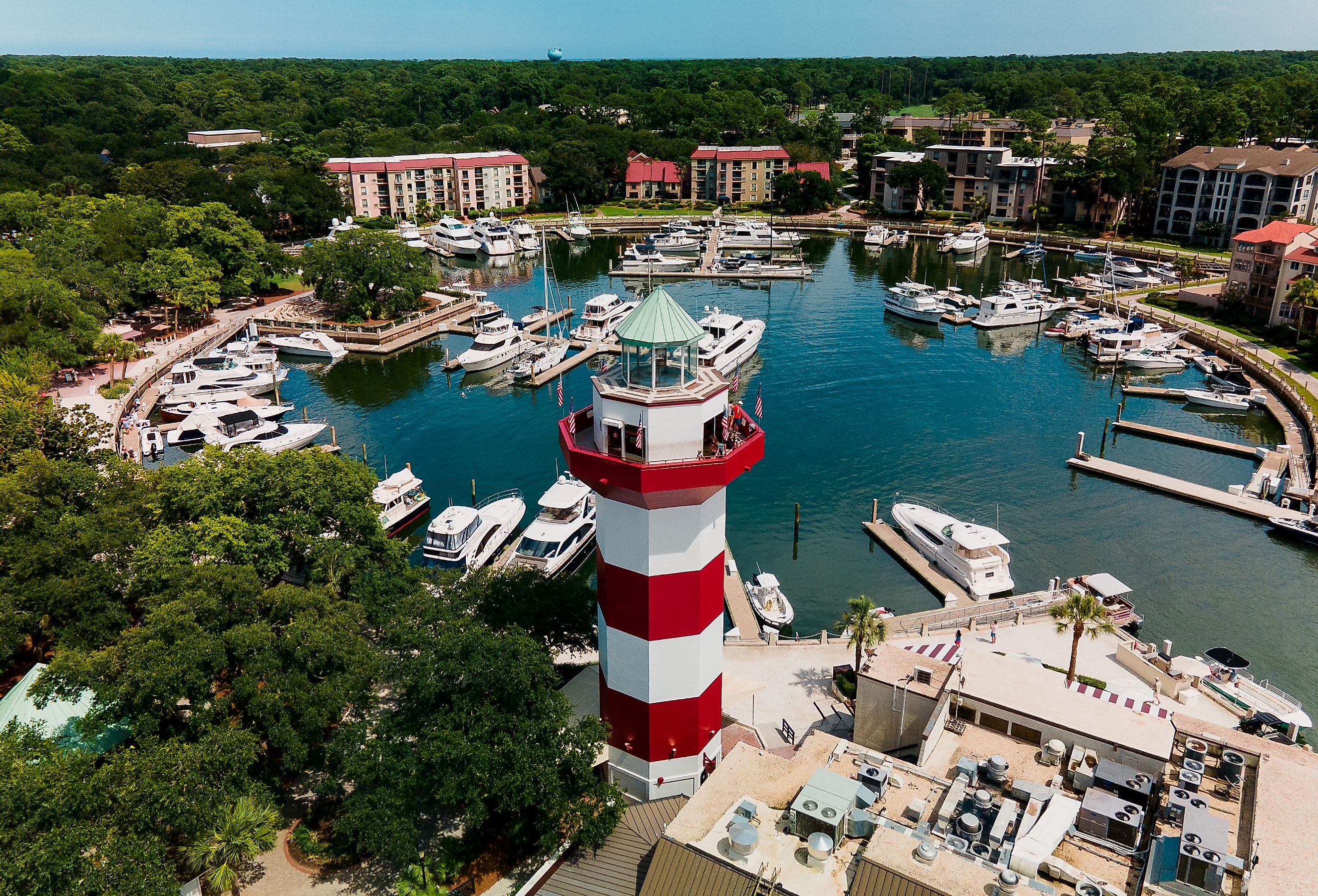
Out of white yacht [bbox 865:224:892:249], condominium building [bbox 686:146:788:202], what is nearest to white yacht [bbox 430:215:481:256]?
condominium building [bbox 686:146:788:202]

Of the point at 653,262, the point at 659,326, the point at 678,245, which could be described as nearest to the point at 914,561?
the point at 659,326

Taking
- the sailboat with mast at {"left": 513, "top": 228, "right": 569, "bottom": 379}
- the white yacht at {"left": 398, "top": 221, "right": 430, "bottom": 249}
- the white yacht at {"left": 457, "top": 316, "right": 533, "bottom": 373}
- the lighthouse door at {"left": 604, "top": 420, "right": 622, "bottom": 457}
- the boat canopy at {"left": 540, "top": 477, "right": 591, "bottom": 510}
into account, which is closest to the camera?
the lighthouse door at {"left": 604, "top": 420, "right": 622, "bottom": 457}

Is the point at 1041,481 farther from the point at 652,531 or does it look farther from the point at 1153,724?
the point at 652,531

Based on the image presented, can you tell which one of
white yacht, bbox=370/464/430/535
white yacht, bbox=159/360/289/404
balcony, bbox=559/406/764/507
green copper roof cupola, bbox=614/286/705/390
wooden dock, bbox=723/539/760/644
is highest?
green copper roof cupola, bbox=614/286/705/390

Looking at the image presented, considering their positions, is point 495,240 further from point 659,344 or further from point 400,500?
point 659,344

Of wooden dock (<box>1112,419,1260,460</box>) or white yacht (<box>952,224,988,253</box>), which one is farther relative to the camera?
white yacht (<box>952,224,988,253</box>)

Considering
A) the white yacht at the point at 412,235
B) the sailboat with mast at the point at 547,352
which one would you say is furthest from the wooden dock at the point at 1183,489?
the white yacht at the point at 412,235

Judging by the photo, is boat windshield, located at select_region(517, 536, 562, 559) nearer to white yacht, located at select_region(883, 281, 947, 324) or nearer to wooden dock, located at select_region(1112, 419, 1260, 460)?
wooden dock, located at select_region(1112, 419, 1260, 460)

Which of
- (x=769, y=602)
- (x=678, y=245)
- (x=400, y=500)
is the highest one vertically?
(x=678, y=245)
